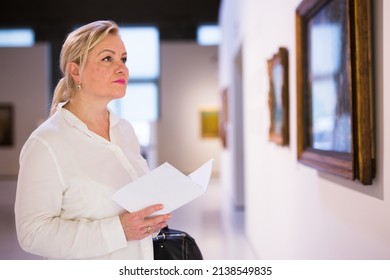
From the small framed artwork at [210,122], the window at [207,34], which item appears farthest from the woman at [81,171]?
the window at [207,34]

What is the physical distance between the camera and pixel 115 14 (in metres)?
18.1

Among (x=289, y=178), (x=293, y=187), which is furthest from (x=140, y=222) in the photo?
(x=289, y=178)

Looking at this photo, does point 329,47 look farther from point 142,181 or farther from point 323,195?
point 142,181

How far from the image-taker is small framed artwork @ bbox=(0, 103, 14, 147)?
696 inches

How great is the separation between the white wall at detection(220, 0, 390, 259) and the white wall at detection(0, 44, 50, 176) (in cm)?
1184

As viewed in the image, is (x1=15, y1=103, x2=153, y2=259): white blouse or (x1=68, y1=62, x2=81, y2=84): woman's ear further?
(x1=68, y1=62, x2=81, y2=84): woman's ear

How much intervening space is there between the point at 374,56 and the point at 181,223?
6.31 meters

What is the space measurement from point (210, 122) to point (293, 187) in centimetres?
1394

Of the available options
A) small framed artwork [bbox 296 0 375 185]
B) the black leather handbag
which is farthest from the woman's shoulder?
small framed artwork [bbox 296 0 375 185]

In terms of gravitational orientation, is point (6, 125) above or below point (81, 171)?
above

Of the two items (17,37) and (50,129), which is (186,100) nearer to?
(17,37)

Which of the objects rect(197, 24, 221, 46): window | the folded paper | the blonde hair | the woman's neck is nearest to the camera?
the folded paper

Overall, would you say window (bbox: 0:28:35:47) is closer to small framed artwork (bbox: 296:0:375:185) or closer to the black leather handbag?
small framed artwork (bbox: 296:0:375:185)
